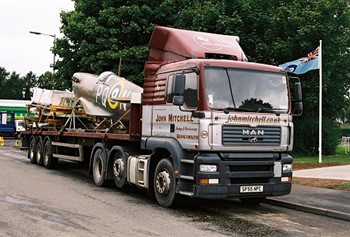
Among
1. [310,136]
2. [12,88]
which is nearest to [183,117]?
[310,136]

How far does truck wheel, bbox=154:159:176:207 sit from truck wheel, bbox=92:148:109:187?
274 cm

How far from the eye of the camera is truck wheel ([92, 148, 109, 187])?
12701 millimetres

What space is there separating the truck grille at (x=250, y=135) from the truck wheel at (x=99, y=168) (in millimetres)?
4532

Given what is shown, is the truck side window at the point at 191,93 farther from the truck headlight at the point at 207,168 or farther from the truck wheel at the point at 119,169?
the truck wheel at the point at 119,169

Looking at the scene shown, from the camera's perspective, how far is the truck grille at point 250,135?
9.18 meters

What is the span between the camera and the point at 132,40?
25.5 metres

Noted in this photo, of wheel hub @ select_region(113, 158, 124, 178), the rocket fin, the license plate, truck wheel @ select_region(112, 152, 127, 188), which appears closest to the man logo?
the license plate

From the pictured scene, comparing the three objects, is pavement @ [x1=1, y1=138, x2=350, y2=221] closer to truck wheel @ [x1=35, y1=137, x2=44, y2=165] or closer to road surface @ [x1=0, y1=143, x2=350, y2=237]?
road surface @ [x1=0, y1=143, x2=350, y2=237]

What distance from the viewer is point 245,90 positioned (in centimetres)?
956

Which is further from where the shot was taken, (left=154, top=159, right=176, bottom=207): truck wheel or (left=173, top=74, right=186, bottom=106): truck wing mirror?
(left=154, top=159, right=176, bottom=207): truck wheel

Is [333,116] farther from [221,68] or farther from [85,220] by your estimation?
[85,220]

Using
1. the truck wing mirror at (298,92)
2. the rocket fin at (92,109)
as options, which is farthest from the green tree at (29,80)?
the truck wing mirror at (298,92)

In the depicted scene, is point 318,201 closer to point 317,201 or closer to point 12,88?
point 317,201

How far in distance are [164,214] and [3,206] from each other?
317cm
